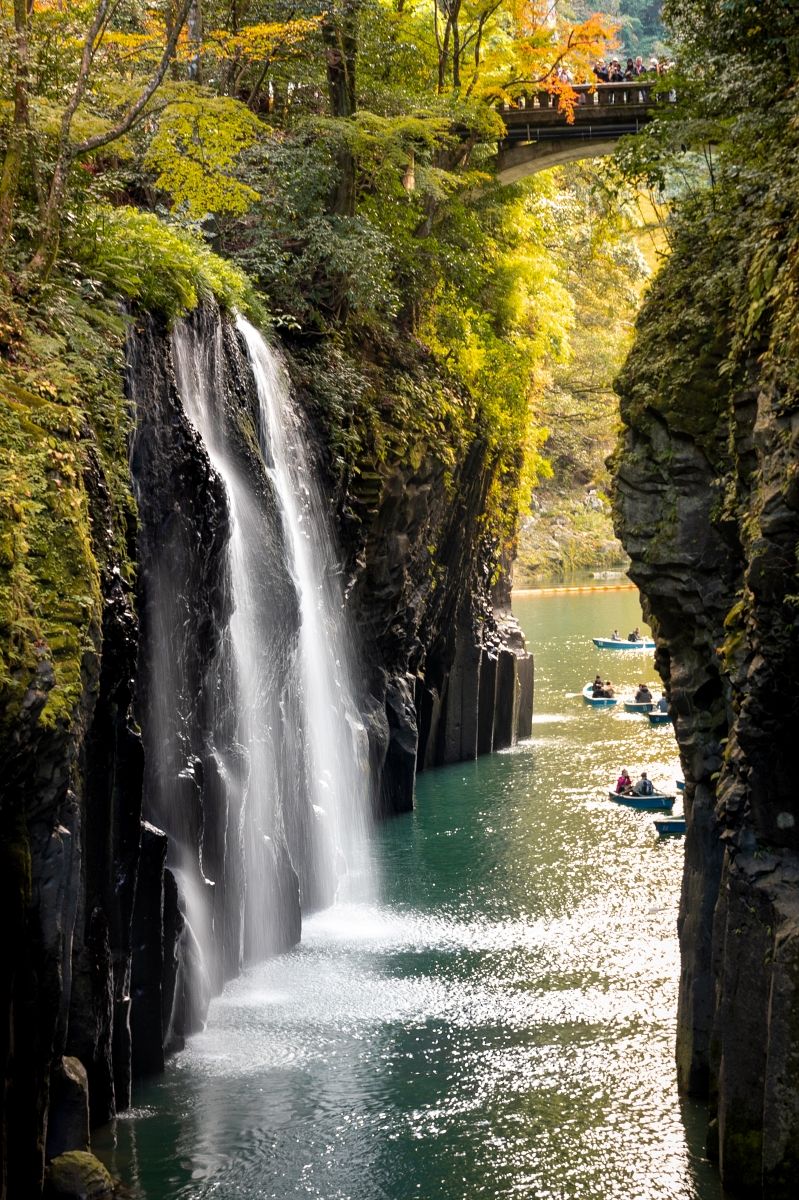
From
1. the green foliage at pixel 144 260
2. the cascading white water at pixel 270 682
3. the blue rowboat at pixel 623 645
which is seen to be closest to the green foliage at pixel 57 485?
the green foliage at pixel 144 260

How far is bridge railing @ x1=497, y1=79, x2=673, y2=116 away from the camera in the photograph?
3431cm

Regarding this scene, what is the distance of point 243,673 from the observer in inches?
842

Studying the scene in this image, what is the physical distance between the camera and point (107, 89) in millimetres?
21000

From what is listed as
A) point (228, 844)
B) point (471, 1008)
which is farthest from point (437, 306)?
point (471, 1008)

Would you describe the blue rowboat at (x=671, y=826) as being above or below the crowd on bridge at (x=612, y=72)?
below

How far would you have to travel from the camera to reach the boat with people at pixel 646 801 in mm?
30016

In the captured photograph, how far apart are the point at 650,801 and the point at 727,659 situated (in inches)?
668

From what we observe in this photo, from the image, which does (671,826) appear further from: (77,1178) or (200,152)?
(77,1178)

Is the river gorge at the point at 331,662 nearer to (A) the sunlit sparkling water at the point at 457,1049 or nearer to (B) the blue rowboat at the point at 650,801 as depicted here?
(A) the sunlit sparkling water at the point at 457,1049

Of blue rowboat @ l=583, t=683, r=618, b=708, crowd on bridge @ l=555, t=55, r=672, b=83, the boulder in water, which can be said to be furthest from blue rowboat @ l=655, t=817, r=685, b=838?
crowd on bridge @ l=555, t=55, r=672, b=83

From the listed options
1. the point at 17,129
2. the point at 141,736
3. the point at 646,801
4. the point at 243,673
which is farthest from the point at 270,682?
the point at 646,801

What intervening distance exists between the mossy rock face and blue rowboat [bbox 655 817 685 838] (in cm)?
1723

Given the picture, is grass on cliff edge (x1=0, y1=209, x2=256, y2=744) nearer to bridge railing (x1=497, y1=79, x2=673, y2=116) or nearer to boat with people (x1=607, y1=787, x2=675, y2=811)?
boat with people (x1=607, y1=787, x2=675, y2=811)

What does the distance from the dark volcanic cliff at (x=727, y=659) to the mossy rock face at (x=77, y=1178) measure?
6.44 m
